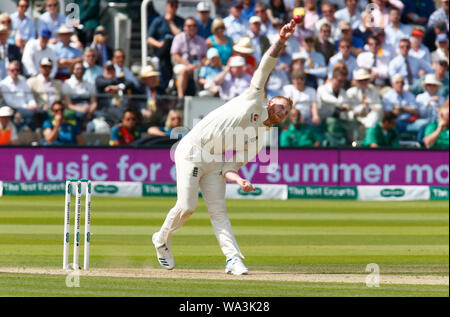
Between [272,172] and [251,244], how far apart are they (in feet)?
21.3

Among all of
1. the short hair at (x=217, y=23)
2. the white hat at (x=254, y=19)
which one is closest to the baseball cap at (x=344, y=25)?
the white hat at (x=254, y=19)

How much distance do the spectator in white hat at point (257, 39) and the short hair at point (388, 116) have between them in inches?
116

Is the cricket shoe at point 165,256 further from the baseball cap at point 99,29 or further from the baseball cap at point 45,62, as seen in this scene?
the baseball cap at point 99,29

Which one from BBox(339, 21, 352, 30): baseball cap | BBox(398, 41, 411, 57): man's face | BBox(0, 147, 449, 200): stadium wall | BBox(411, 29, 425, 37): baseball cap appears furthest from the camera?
BBox(411, 29, 425, 37): baseball cap

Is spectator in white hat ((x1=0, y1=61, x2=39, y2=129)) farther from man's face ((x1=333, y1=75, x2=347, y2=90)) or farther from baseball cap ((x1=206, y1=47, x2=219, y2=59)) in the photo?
man's face ((x1=333, y1=75, x2=347, y2=90))

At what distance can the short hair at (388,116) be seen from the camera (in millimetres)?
19562

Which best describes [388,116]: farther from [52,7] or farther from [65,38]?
[52,7]

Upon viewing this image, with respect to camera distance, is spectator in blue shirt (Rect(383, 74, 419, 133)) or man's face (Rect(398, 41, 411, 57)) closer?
spectator in blue shirt (Rect(383, 74, 419, 133))

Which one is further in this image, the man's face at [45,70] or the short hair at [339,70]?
the short hair at [339,70]

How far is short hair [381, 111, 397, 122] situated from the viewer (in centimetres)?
1956

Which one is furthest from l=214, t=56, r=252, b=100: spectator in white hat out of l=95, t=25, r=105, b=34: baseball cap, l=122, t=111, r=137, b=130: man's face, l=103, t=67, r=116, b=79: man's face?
l=95, t=25, r=105, b=34: baseball cap

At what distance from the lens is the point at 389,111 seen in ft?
64.2

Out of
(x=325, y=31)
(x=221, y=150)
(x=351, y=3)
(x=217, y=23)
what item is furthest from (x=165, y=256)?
(x=351, y=3)

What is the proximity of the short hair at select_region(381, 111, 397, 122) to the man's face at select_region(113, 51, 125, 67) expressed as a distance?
17.3ft
